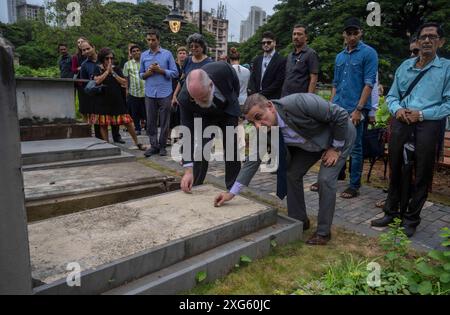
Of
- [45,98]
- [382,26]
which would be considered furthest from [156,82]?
[382,26]

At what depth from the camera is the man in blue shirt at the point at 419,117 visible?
3.33 meters

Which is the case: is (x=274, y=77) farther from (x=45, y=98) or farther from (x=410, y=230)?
(x=45, y=98)

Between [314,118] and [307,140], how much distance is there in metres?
0.21

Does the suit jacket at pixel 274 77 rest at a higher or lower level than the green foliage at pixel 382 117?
higher

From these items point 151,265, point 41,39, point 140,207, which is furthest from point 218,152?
point 41,39

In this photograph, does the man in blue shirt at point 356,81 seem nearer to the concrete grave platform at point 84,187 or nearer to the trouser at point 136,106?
the concrete grave platform at point 84,187

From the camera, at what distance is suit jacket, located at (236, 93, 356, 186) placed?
9.79ft

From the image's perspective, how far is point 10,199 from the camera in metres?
1.86

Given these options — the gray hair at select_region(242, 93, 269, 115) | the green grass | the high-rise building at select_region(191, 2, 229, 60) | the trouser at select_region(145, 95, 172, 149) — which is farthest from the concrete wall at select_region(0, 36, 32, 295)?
the high-rise building at select_region(191, 2, 229, 60)

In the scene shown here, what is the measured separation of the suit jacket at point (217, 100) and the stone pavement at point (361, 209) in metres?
1.31

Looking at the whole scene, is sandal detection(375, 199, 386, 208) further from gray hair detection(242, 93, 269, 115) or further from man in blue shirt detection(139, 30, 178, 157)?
man in blue shirt detection(139, 30, 178, 157)

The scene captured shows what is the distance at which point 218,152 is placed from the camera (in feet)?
23.5

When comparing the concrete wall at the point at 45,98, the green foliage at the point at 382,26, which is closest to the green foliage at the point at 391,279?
the concrete wall at the point at 45,98
